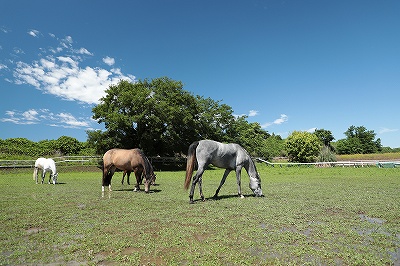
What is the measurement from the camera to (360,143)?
8562 centimetres

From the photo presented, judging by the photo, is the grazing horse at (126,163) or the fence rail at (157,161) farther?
the fence rail at (157,161)

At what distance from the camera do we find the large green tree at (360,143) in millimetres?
83812

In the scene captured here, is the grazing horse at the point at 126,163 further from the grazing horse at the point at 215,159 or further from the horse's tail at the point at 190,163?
the grazing horse at the point at 215,159

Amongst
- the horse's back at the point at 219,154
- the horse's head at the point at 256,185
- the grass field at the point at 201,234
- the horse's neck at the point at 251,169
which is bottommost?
the grass field at the point at 201,234

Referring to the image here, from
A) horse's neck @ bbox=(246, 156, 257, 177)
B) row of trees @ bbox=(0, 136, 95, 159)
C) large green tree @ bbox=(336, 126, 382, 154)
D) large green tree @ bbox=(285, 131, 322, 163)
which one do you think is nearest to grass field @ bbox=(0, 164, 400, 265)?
horse's neck @ bbox=(246, 156, 257, 177)

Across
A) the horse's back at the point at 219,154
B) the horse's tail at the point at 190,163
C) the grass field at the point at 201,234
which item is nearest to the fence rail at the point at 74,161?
the grass field at the point at 201,234

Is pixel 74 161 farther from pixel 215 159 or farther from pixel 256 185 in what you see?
pixel 256 185

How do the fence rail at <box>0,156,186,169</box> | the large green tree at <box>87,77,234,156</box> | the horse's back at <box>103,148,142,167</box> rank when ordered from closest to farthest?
the horse's back at <box>103,148,142,167</box>
the fence rail at <box>0,156,186,169</box>
the large green tree at <box>87,77,234,156</box>

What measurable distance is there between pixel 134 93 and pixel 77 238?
102 feet

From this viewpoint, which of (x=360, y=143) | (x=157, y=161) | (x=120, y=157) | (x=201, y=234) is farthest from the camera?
(x=360, y=143)

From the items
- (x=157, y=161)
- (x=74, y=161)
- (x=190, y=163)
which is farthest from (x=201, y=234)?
(x=74, y=161)

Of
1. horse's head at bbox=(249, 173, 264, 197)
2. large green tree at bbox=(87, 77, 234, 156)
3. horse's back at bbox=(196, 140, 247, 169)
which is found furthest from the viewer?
large green tree at bbox=(87, 77, 234, 156)

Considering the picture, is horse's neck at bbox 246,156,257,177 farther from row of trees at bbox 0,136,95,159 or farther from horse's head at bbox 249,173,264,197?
row of trees at bbox 0,136,95,159

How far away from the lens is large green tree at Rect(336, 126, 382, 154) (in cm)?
8381
